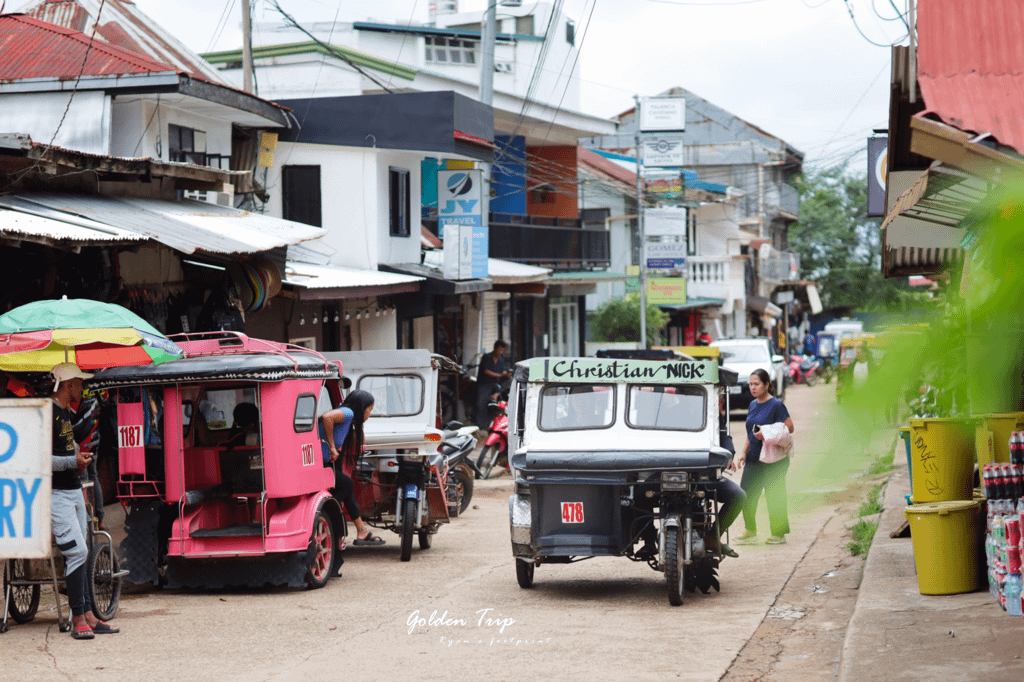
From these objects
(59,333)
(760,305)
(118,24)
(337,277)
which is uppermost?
(118,24)

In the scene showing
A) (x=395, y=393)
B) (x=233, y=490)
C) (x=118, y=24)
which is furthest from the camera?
(x=118, y=24)

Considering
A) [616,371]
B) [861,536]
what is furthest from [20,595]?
[861,536]

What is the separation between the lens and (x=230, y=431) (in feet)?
36.8

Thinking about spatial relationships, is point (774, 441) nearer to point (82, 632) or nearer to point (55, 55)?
point (82, 632)

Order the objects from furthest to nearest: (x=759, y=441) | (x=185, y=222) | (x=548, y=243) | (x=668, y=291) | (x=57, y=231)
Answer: (x=668, y=291) < (x=548, y=243) < (x=185, y=222) < (x=759, y=441) < (x=57, y=231)

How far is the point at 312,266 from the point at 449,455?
683 cm

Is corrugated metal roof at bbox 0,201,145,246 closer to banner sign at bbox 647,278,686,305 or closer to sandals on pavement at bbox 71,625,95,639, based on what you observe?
sandals on pavement at bbox 71,625,95,639

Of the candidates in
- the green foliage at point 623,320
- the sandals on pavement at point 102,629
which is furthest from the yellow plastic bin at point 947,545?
the green foliage at point 623,320

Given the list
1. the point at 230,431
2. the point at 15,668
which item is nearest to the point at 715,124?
the point at 230,431

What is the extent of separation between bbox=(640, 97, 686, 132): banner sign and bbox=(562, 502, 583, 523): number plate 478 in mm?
24708

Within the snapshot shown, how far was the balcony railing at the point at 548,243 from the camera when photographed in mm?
28897

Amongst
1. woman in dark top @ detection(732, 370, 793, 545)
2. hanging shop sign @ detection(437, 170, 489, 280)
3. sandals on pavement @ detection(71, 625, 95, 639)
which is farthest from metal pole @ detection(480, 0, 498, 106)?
sandals on pavement @ detection(71, 625, 95, 639)

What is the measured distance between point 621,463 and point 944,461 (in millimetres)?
2538

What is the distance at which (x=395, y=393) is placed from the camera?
526 inches
